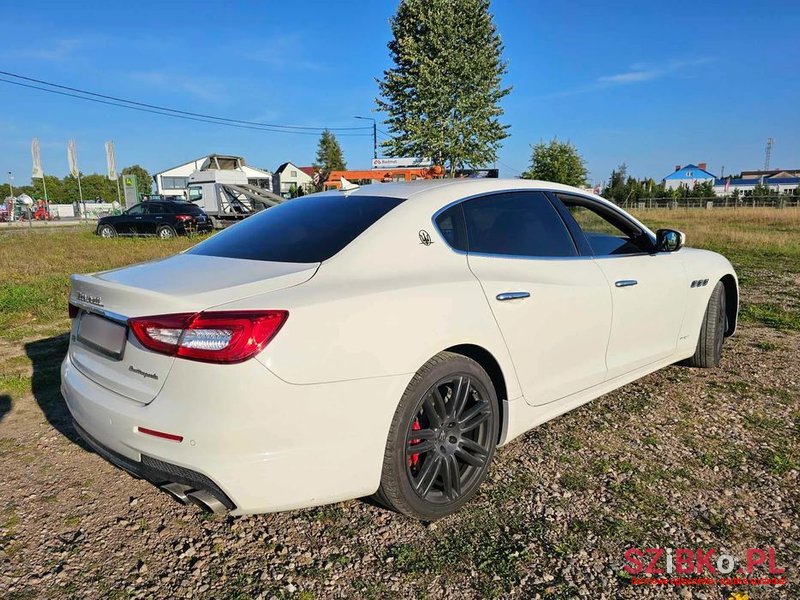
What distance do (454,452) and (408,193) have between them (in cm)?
130

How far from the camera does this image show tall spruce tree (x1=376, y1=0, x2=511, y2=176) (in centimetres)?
2302

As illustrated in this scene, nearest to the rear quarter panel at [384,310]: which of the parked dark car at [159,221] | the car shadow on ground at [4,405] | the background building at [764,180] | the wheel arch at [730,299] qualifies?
the car shadow on ground at [4,405]

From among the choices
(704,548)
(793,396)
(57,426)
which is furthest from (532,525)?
(57,426)

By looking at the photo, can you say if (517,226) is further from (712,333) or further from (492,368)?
Result: (712,333)

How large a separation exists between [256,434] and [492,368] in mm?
1196

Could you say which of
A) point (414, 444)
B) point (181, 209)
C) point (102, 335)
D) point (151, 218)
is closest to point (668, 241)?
point (414, 444)

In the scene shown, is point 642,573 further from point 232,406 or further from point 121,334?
point 121,334

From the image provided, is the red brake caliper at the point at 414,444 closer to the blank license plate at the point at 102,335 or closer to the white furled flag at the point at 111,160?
the blank license plate at the point at 102,335

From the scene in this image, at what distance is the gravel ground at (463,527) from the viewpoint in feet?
6.71

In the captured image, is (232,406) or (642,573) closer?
(232,406)

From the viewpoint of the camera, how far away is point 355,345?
2041mm

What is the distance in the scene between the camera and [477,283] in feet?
8.24

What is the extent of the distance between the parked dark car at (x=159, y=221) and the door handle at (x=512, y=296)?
1851 centimetres

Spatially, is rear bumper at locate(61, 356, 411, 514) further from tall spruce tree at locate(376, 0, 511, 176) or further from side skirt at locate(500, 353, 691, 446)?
tall spruce tree at locate(376, 0, 511, 176)
